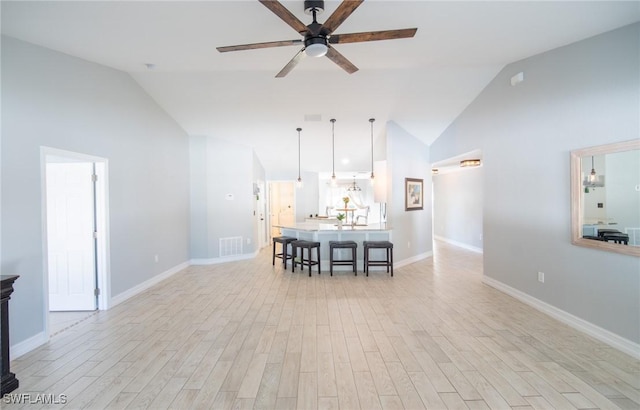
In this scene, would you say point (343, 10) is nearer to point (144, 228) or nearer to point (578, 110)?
point (578, 110)

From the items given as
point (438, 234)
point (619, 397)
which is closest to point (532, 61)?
point (619, 397)

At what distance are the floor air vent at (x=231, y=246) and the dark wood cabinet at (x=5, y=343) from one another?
14.2 ft

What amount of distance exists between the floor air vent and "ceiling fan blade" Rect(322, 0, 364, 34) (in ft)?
18.1

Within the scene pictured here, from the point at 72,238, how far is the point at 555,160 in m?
6.33

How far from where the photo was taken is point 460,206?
27.7ft

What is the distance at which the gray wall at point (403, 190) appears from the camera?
601 centimetres

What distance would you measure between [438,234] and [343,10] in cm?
915

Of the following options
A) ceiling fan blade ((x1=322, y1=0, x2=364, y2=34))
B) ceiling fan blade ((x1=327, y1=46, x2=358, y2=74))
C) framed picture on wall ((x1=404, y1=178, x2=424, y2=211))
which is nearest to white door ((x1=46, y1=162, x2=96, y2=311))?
ceiling fan blade ((x1=327, y1=46, x2=358, y2=74))

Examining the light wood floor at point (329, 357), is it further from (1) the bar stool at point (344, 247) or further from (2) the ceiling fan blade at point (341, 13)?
(2) the ceiling fan blade at point (341, 13)

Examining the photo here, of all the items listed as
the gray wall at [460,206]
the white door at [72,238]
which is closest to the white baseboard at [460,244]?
the gray wall at [460,206]

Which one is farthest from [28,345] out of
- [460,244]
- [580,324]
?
[460,244]

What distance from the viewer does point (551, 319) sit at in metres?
3.41

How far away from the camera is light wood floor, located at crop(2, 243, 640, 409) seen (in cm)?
210

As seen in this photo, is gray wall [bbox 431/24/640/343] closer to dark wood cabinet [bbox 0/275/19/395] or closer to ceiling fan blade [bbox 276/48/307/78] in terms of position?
ceiling fan blade [bbox 276/48/307/78]
